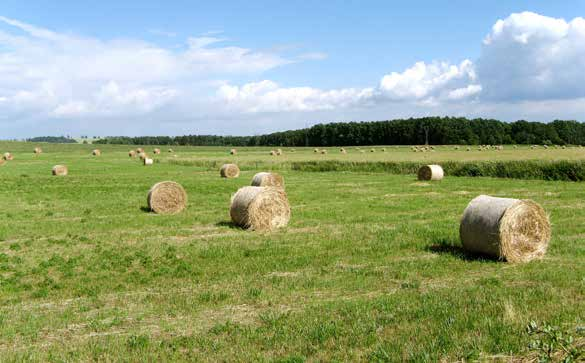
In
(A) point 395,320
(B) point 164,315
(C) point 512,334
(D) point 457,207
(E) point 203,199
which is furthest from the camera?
(E) point 203,199

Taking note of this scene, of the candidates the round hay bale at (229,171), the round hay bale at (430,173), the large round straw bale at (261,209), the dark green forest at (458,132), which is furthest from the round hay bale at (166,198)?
the dark green forest at (458,132)

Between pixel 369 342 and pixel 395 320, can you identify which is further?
pixel 395 320

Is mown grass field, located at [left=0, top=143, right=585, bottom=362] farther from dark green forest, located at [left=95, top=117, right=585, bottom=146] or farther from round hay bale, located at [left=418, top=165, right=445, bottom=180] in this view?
dark green forest, located at [left=95, top=117, right=585, bottom=146]

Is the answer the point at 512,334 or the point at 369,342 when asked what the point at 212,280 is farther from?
the point at 512,334

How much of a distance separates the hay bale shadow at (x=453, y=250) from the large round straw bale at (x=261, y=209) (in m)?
5.63

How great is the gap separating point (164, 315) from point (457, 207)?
53.8 ft

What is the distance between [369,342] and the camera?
7293mm

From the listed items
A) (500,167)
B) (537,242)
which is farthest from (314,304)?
(500,167)

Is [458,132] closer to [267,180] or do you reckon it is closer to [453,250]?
[267,180]

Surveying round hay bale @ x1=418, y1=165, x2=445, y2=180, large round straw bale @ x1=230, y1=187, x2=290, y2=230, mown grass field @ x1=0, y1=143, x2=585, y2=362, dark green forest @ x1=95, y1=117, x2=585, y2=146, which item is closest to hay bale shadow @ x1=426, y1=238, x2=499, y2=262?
mown grass field @ x1=0, y1=143, x2=585, y2=362

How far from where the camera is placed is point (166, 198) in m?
22.9

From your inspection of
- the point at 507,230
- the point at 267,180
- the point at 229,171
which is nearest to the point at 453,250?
the point at 507,230

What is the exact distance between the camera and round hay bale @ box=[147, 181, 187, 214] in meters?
22.6

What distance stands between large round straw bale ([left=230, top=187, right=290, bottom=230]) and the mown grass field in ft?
2.00
